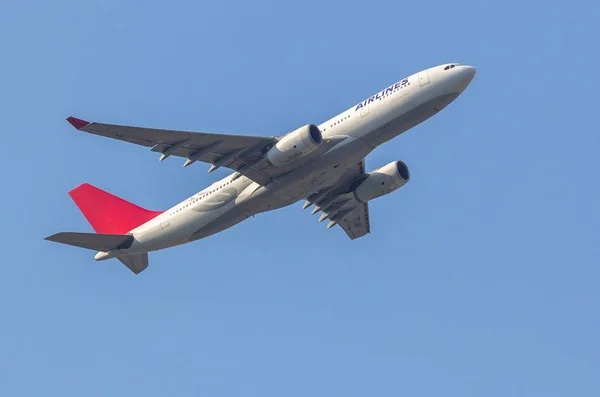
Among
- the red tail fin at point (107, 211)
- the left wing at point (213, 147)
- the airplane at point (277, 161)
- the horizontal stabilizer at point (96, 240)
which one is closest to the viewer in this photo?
the left wing at point (213, 147)

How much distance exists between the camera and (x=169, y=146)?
178 ft

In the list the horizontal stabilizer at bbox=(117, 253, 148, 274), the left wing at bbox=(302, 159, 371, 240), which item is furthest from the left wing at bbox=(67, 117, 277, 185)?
the horizontal stabilizer at bbox=(117, 253, 148, 274)

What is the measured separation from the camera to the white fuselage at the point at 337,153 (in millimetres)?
53469

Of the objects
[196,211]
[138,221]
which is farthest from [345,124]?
[138,221]

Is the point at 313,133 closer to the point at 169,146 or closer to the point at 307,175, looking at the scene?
the point at 307,175

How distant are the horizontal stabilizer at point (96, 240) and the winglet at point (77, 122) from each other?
9.39 meters

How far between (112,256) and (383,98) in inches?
793

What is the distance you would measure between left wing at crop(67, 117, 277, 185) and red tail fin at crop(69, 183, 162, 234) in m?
7.70

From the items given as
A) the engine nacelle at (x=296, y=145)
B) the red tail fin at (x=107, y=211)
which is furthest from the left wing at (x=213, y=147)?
the red tail fin at (x=107, y=211)

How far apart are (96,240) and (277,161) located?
43.7 ft

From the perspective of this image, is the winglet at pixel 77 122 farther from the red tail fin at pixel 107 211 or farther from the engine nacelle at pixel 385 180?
the engine nacelle at pixel 385 180

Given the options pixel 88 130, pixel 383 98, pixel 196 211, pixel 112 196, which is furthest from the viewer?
pixel 112 196

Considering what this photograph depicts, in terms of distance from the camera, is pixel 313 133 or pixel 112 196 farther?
pixel 112 196

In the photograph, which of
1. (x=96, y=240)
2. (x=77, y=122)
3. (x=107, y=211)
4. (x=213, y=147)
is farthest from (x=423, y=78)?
(x=107, y=211)
